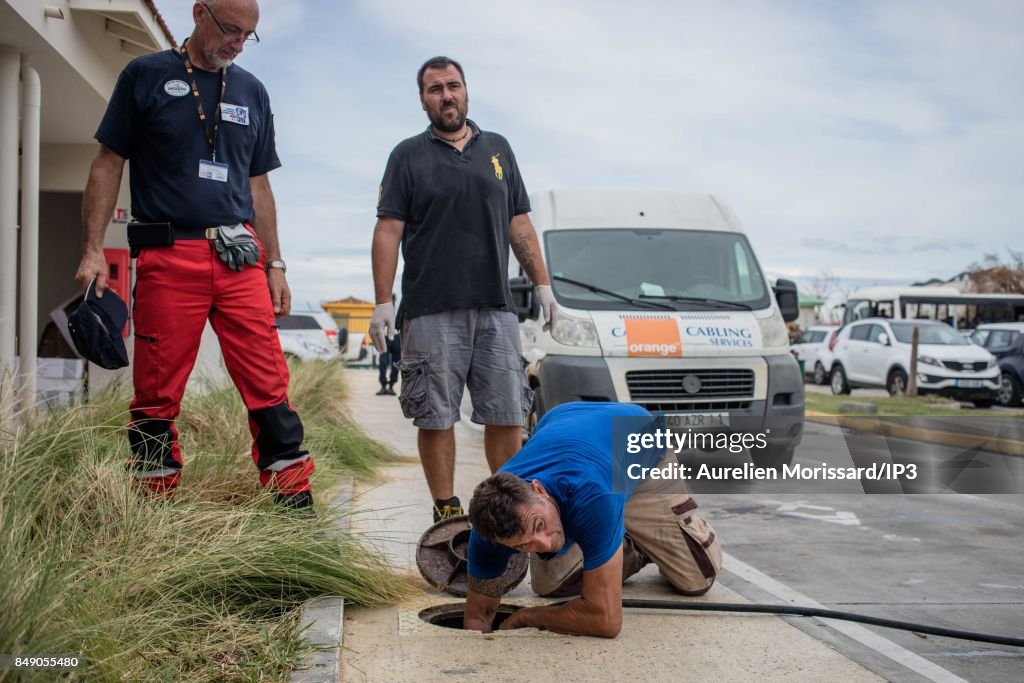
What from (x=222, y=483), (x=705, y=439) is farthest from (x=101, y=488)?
(x=705, y=439)

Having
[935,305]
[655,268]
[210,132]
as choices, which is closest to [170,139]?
[210,132]

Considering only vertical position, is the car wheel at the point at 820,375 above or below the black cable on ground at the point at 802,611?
below

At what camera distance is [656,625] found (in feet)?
13.2

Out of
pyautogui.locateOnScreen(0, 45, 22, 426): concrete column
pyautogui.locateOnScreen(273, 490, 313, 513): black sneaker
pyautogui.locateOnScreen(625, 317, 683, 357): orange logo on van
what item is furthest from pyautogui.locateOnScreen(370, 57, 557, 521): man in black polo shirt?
pyautogui.locateOnScreen(625, 317, 683, 357): orange logo on van

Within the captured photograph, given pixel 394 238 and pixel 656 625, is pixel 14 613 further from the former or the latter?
pixel 394 238

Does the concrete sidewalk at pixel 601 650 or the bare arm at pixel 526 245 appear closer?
the concrete sidewalk at pixel 601 650

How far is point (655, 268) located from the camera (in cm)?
866

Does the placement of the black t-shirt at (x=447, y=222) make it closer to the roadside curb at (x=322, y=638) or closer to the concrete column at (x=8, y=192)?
the roadside curb at (x=322, y=638)

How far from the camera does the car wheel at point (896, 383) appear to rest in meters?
20.5

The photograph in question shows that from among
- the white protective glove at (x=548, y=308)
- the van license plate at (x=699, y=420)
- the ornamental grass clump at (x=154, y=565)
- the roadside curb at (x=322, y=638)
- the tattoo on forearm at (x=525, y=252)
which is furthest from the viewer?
the van license plate at (x=699, y=420)

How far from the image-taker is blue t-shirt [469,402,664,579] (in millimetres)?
3475

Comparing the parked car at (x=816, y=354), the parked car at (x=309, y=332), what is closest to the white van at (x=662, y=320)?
the parked car at (x=309, y=332)

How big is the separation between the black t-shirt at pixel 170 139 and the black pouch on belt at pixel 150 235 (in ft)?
0.28

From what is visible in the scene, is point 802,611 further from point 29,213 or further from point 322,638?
point 29,213
